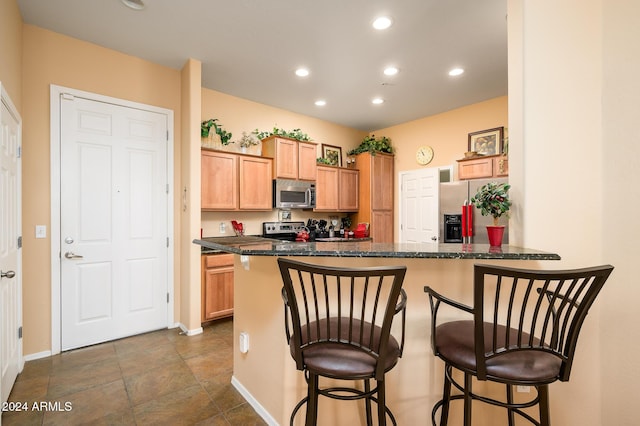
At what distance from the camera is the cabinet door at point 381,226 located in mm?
5340

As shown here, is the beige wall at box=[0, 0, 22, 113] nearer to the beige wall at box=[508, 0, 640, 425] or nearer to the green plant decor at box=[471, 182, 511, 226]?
the green plant decor at box=[471, 182, 511, 226]

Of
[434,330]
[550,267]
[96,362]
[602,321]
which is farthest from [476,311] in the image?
[96,362]

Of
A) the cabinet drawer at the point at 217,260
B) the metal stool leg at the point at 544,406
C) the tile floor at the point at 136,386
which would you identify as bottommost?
the tile floor at the point at 136,386

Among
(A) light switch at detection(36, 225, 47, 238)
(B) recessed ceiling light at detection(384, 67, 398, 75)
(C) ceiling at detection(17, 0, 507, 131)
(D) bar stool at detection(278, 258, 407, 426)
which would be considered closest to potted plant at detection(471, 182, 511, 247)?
(D) bar stool at detection(278, 258, 407, 426)

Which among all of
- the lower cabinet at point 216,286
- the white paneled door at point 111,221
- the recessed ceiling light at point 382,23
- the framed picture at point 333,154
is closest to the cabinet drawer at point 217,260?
the lower cabinet at point 216,286

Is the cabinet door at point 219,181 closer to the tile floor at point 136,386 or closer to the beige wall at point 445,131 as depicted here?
the tile floor at point 136,386

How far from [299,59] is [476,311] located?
10.2 feet

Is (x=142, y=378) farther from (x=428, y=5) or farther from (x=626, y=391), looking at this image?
(x=428, y=5)

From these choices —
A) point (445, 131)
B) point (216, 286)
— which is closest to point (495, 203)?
point (216, 286)

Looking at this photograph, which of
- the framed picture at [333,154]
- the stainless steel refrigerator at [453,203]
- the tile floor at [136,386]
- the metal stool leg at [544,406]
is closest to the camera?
the metal stool leg at [544,406]

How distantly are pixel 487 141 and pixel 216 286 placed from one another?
4.31 m

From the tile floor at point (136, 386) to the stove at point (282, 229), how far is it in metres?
1.88

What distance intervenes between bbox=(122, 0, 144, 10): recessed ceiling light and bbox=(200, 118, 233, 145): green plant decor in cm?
140

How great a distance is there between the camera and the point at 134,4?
7.86ft
